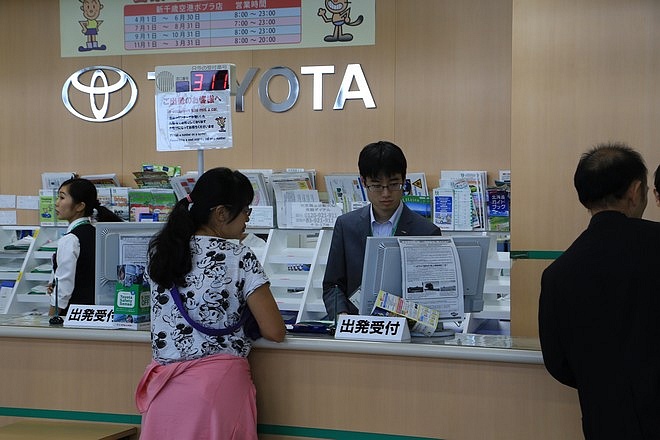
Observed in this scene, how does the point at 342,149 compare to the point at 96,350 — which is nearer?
the point at 96,350

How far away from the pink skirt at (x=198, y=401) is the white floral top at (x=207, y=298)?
1.7 inches

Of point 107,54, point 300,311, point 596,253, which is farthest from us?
point 107,54

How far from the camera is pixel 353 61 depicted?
635 centimetres

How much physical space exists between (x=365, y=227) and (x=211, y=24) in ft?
11.9

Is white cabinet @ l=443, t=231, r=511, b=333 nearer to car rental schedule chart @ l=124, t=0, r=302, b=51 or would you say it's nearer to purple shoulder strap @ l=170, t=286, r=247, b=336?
car rental schedule chart @ l=124, t=0, r=302, b=51

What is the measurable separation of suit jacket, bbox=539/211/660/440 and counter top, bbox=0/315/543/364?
0.49 metres

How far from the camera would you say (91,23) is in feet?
22.9

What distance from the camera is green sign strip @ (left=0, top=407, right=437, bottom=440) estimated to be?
293cm

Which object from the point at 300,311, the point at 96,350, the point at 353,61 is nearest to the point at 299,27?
the point at 353,61

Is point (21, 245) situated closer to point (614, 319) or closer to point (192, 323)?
point (192, 323)

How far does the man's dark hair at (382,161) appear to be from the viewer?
11.3ft

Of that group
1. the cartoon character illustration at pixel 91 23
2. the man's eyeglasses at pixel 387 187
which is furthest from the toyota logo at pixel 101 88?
the man's eyeglasses at pixel 387 187

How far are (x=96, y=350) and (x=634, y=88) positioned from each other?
10.2 ft

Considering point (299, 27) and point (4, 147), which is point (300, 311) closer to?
point (299, 27)
